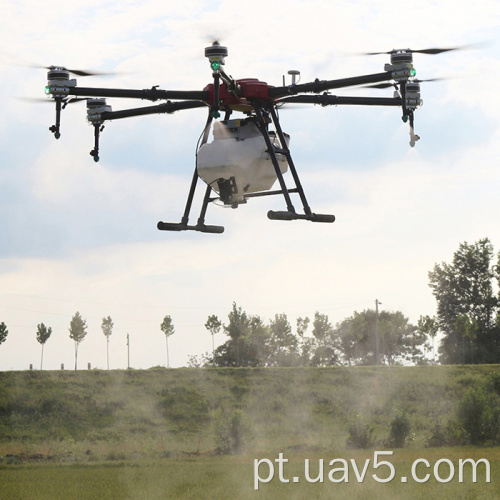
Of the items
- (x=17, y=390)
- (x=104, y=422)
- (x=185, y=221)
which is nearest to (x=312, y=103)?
(x=185, y=221)

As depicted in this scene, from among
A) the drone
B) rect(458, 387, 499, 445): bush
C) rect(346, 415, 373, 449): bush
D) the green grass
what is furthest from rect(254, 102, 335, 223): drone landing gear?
rect(458, 387, 499, 445): bush

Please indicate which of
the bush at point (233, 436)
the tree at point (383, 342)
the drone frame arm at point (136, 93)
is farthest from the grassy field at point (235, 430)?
the tree at point (383, 342)

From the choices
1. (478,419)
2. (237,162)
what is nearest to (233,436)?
(478,419)

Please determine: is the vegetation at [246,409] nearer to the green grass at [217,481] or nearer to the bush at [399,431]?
the bush at [399,431]

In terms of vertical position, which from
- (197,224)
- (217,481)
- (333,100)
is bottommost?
(217,481)

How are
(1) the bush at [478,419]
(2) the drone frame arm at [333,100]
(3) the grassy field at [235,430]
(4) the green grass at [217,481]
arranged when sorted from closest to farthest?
(2) the drone frame arm at [333,100]
(4) the green grass at [217,481]
(3) the grassy field at [235,430]
(1) the bush at [478,419]

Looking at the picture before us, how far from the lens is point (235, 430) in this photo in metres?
53.1

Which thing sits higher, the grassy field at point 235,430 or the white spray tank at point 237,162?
the white spray tank at point 237,162

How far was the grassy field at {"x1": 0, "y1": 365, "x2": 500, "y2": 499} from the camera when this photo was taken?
132 feet

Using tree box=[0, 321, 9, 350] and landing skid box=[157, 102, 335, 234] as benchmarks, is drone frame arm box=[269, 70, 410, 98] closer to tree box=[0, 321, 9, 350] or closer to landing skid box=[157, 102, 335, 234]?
landing skid box=[157, 102, 335, 234]

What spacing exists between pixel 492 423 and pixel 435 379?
1474 centimetres

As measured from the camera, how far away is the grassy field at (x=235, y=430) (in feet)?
132

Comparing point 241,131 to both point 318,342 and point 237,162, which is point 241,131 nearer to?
point 237,162

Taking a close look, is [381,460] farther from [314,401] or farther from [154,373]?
[154,373]
